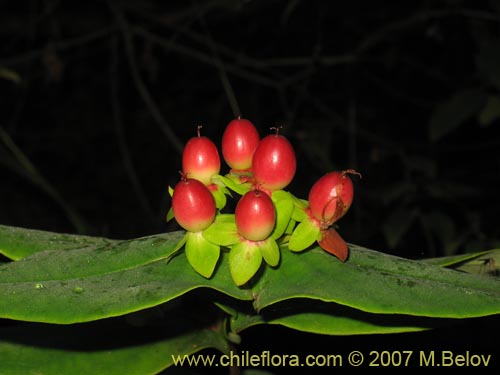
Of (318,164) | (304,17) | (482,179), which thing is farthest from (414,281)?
(304,17)

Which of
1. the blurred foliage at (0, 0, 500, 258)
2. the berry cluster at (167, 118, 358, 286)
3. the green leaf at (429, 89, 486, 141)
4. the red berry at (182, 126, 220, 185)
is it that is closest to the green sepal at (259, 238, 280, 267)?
the berry cluster at (167, 118, 358, 286)

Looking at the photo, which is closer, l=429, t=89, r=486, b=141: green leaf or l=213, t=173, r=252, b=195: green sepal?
l=213, t=173, r=252, b=195: green sepal

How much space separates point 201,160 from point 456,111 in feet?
5.13

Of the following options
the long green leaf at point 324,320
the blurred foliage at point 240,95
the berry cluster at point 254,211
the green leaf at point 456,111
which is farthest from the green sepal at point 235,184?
the blurred foliage at point 240,95

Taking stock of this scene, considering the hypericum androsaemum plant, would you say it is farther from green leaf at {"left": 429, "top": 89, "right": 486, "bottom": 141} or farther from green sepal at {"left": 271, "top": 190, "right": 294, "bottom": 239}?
green leaf at {"left": 429, "top": 89, "right": 486, "bottom": 141}

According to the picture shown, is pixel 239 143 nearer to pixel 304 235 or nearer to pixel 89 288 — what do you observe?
pixel 304 235

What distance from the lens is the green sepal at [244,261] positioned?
0.75 meters

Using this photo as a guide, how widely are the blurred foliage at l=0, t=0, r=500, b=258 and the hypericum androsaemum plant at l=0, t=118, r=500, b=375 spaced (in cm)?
170

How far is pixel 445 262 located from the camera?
88 cm

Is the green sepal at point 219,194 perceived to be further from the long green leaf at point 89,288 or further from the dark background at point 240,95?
the dark background at point 240,95

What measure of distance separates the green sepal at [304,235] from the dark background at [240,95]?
178 centimetres

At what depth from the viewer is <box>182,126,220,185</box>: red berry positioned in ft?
2.78

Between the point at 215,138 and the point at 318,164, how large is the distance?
72 centimetres

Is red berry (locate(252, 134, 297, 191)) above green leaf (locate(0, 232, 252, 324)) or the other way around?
above
